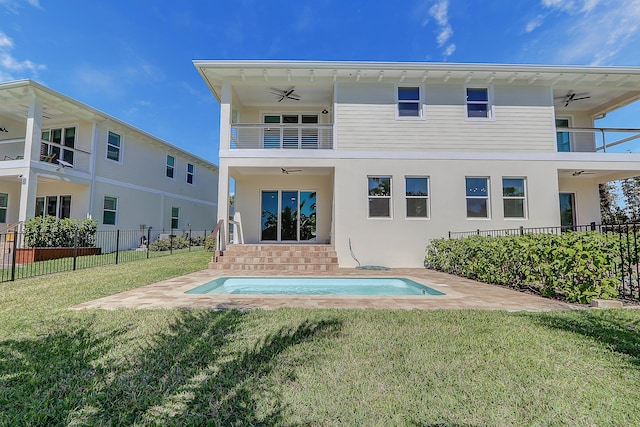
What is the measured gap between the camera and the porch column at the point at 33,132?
1143cm

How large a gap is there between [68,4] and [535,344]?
1937 centimetres

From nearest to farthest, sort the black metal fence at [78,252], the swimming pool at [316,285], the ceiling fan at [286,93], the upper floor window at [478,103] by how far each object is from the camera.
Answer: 1. the swimming pool at [316,285]
2. the black metal fence at [78,252]
3. the upper floor window at [478,103]
4. the ceiling fan at [286,93]

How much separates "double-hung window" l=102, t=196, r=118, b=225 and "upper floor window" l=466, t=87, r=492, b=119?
16588mm

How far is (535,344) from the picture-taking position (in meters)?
3.17

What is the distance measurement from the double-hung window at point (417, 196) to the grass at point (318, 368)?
623cm

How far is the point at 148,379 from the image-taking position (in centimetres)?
250

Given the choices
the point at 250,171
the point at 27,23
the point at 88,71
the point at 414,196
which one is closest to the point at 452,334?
the point at 414,196

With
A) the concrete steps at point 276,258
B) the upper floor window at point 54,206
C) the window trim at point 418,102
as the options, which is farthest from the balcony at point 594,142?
the upper floor window at point 54,206

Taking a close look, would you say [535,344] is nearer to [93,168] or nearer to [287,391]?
[287,391]

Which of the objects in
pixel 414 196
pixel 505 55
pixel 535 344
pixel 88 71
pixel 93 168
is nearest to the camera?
pixel 535 344

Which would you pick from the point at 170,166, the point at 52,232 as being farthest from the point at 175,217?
the point at 52,232

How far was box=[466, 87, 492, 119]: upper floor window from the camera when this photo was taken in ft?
35.1

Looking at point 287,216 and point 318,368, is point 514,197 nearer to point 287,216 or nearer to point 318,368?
point 287,216

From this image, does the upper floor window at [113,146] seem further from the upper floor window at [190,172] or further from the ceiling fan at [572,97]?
the ceiling fan at [572,97]
